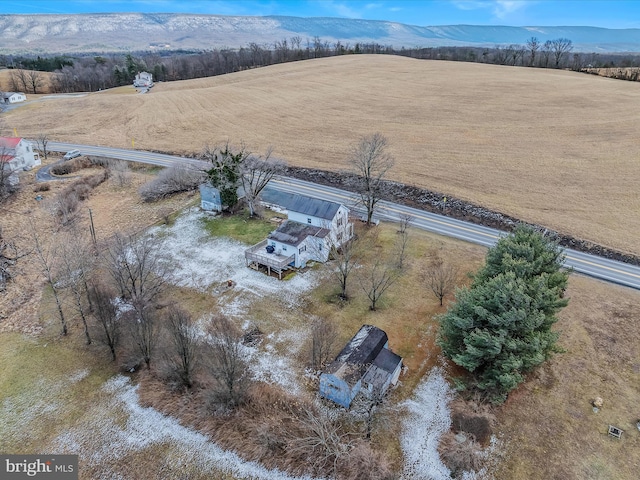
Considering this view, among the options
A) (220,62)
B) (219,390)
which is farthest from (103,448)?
(220,62)

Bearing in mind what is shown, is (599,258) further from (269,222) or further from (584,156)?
(269,222)

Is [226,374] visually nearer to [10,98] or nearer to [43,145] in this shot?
[43,145]

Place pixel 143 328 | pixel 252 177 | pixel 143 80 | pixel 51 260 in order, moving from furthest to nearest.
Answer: pixel 143 80, pixel 252 177, pixel 51 260, pixel 143 328

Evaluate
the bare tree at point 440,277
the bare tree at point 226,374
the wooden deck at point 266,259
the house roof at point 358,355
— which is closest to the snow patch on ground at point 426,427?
the house roof at point 358,355

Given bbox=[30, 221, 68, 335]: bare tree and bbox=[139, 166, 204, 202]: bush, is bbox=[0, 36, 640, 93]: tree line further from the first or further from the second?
bbox=[30, 221, 68, 335]: bare tree

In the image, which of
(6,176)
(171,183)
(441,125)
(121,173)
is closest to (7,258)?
(6,176)

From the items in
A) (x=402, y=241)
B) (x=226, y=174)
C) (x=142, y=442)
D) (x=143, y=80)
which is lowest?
(x=142, y=442)

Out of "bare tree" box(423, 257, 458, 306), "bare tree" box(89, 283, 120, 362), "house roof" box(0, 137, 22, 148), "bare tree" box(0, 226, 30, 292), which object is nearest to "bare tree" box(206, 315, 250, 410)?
"bare tree" box(89, 283, 120, 362)

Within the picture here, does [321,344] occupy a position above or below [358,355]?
below
